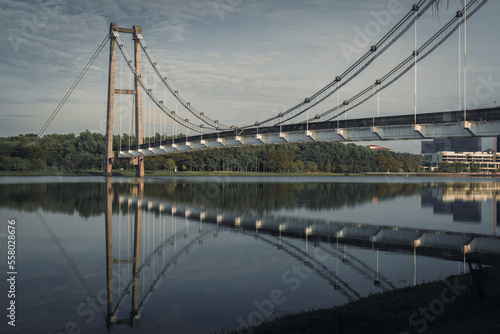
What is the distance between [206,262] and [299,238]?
23.7 feet

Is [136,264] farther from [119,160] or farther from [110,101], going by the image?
[119,160]

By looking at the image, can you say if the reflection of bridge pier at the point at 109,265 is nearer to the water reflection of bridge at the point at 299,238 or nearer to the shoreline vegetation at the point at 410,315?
the water reflection of bridge at the point at 299,238

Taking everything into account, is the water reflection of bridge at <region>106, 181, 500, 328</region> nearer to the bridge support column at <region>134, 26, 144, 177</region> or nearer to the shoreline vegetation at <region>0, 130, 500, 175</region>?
the bridge support column at <region>134, 26, 144, 177</region>

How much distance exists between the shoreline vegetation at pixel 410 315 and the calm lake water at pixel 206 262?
1.19 m

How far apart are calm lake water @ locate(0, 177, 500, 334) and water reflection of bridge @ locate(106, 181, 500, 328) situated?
0.06 meters

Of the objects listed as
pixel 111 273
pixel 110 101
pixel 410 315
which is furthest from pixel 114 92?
pixel 410 315

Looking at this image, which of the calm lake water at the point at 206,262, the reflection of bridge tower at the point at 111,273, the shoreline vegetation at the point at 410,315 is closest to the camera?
the shoreline vegetation at the point at 410,315

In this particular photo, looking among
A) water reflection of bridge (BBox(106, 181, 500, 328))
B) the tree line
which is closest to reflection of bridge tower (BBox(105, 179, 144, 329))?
water reflection of bridge (BBox(106, 181, 500, 328))

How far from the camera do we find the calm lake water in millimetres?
10807

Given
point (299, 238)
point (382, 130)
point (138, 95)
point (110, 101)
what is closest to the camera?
point (299, 238)

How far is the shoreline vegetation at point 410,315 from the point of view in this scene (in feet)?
28.1

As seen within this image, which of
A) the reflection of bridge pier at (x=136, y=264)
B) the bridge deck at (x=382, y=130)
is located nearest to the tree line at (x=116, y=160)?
the bridge deck at (x=382, y=130)

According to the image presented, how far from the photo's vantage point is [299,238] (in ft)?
74.8

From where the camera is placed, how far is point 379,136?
1626 inches
